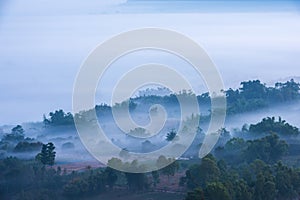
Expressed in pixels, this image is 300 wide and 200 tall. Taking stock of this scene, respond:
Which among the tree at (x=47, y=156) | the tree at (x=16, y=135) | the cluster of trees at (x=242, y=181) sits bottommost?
the cluster of trees at (x=242, y=181)

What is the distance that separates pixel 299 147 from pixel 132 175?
3527 millimetres

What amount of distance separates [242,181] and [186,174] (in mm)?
1172

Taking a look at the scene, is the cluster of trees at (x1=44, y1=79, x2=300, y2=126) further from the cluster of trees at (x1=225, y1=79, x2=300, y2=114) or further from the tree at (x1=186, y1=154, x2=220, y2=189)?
the tree at (x1=186, y1=154, x2=220, y2=189)

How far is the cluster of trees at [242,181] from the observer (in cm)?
772

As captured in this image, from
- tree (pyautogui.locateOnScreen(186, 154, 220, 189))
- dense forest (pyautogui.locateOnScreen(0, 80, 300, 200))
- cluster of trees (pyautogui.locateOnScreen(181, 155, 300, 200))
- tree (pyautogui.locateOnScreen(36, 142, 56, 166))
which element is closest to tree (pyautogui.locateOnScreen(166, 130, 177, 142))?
dense forest (pyautogui.locateOnScreen(0, 80, 300, 200))

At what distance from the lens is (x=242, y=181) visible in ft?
27.2

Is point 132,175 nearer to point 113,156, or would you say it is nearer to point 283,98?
point 113,156

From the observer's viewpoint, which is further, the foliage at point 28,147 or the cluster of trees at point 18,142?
the cluster of trees at point 18,142

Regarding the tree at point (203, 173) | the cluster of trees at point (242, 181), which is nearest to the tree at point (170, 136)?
the cluster of trees at point (242, 181)

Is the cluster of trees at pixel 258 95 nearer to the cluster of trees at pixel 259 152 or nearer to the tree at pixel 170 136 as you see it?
the tree at pixel 170 136

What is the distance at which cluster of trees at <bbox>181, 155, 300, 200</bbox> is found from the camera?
772 centimetres

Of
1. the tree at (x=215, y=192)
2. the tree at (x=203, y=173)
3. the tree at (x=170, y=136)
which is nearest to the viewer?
the tree at (x=215, y=192)

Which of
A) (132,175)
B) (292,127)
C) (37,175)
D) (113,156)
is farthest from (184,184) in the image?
(292,127)

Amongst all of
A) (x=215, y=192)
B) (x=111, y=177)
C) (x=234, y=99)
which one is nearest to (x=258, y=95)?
(x=234, y=99)
